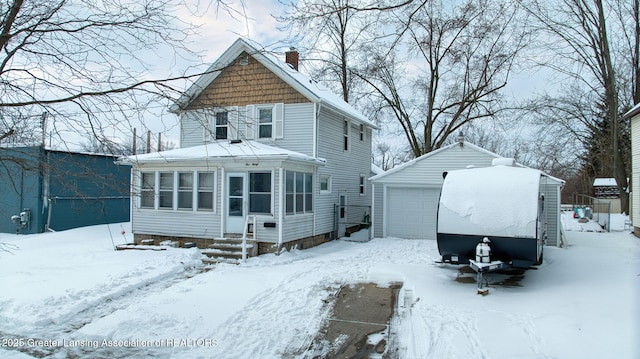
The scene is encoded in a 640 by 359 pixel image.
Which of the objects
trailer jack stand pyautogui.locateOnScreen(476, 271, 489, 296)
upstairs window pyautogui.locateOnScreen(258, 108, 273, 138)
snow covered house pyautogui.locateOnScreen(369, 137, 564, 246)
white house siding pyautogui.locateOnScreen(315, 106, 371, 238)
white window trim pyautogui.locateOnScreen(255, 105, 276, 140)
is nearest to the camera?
trailer jack stand pyautogui.locateOnScreen(476, 271, 489, 296)

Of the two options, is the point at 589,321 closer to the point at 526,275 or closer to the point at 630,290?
the point at 630,290

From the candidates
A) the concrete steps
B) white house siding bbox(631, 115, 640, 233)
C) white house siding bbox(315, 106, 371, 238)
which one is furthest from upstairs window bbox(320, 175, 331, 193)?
white house siding bbox(631, 115, 640, 233)

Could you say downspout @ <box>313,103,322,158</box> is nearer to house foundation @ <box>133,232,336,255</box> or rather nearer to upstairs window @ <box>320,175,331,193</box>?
upstairs window @ <box>320,175,331,193</box>

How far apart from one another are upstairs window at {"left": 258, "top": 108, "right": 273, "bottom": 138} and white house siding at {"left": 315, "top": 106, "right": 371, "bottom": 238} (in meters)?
1.94

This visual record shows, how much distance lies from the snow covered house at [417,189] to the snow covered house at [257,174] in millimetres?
2100

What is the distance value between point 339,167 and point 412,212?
372cm

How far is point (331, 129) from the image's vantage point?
1736 cm

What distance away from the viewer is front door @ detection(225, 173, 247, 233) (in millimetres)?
14039

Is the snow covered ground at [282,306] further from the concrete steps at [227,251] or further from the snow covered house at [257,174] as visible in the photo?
the snow covered house at [257,174]

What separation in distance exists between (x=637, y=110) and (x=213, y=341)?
57.7 ft

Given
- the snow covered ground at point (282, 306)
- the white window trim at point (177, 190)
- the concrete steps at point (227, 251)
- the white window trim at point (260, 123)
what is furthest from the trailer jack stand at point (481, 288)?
the white window trim at point (260, 123)

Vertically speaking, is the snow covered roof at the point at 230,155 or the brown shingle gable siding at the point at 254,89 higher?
the brown shingle gable siding at the point at 254,89

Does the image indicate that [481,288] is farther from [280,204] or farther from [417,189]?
[417,189]

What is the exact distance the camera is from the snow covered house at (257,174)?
13.6 metres
